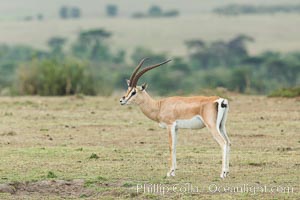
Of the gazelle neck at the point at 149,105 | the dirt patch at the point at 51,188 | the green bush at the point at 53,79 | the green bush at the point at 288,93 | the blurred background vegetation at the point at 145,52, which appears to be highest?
the blurred background vegetation at the point at 145,52

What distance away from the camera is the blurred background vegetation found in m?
25.6

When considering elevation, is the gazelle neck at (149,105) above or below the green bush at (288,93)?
below

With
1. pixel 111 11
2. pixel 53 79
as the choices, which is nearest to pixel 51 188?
pixel 53 79

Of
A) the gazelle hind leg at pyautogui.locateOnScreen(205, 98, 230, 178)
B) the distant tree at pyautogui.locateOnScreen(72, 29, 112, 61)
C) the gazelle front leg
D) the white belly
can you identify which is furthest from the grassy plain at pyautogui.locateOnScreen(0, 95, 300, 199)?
the distant tree at pyautogui.locateOnScreen(72, 29, 112, 61)

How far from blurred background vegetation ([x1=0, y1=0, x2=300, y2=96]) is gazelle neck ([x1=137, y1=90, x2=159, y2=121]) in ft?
34.1

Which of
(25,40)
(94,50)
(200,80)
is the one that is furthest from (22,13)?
(200,80)

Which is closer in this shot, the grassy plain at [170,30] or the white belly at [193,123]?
the white belly at [193,123]

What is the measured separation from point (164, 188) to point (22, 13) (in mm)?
93350

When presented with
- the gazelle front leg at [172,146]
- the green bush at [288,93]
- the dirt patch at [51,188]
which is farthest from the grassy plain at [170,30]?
the dirt patch at [51,188]

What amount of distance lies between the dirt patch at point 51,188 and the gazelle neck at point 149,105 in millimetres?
1435

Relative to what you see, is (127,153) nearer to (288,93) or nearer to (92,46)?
(288,93)

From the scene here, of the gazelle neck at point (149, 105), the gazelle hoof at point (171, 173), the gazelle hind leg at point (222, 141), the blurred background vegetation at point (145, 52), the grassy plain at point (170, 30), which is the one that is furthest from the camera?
the grassy plain at point (170, 30)

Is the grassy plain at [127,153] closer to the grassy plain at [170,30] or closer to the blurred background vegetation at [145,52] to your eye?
the blurred background vegetation at [145,52]

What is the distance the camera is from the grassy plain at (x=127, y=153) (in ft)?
33.1
